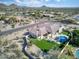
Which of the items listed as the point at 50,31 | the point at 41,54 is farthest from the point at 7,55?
the point at 50,31

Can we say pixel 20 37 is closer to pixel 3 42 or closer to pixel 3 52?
pixel 3 42

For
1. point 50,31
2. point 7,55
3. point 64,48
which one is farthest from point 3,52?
point 50,31

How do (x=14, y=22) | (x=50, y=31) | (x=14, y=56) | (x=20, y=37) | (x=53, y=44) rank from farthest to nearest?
(x=14, y=22) → (x=50, y=31) → (x=20, y=37) → (x=53, y=44) → (x=14, y=56)

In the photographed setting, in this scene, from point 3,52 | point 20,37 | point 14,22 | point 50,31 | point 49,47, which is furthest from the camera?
point 14,22

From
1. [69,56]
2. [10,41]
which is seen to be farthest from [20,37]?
[69,56]

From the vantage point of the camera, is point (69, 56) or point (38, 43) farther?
point (38, 43)

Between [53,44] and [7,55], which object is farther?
[53,44]

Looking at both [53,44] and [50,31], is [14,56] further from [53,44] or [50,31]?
[50,31]

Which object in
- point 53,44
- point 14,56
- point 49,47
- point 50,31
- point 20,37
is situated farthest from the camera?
point 50,31

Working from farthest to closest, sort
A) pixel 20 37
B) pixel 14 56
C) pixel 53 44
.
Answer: pixel 20 37 < pixel 53 44 < pixel 14 56
